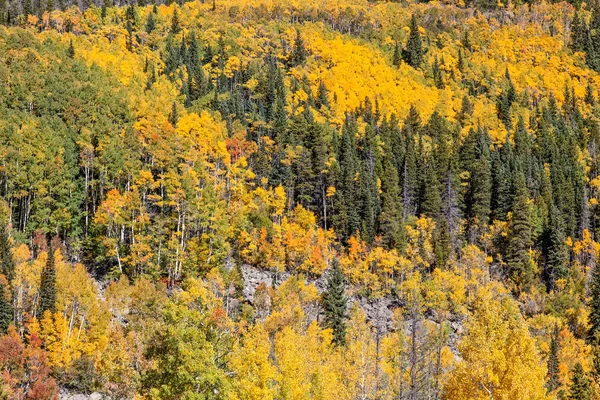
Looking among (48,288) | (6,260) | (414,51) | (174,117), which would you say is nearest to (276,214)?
(174,117)

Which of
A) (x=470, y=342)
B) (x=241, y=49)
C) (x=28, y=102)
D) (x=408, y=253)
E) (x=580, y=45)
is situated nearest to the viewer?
(x=470, y=342)

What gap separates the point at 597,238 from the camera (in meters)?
120

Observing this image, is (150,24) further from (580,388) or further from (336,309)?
(580,388)

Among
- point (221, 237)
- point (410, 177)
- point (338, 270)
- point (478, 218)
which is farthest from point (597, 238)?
point (221, 237)

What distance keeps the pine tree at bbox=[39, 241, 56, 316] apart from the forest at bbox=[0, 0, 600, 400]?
27 centimetres

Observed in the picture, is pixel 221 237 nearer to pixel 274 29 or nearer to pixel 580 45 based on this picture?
pixel 274 29

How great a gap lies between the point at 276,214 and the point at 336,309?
24.4m

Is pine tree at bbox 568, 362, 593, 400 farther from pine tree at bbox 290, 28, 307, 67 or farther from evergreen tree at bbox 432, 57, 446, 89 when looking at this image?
evergreen tree at bbox 432, 57, 446, 89

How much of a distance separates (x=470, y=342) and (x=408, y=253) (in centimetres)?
7292

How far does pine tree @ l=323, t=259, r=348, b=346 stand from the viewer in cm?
7644

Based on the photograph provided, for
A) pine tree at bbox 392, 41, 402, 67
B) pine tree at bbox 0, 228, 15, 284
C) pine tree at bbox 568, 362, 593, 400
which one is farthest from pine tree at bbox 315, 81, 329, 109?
pine tree at bbox 568, 362, 593, 400

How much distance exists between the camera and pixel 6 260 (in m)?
65.5

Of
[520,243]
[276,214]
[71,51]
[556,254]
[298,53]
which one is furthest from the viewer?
[298,53]

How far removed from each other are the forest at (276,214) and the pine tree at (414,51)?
67 centimetres
